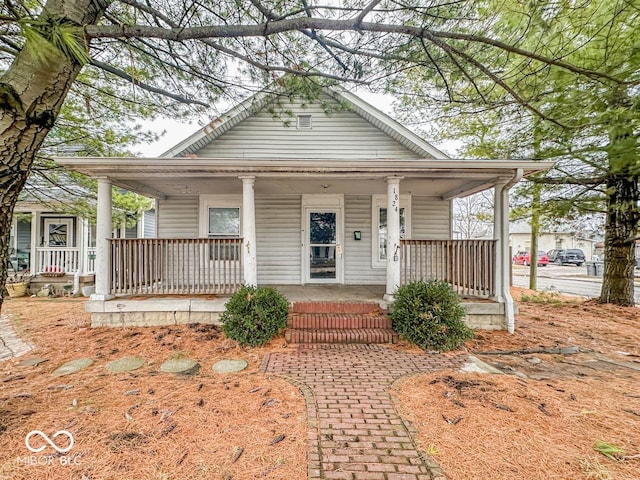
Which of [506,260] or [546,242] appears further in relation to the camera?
[546,242]

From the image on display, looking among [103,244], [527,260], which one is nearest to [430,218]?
[103,244]

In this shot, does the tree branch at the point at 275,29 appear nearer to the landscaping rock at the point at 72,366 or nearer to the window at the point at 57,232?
the landscaping rock at the point at 72,366

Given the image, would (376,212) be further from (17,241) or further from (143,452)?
(17,241)

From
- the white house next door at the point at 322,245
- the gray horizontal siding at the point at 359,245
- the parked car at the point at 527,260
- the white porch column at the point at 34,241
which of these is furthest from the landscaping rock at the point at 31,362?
the parked car at the point at 527,260

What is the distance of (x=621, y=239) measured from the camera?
7500 millimetres

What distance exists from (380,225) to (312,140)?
2.87 m

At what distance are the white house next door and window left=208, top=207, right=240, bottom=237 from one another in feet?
6.03

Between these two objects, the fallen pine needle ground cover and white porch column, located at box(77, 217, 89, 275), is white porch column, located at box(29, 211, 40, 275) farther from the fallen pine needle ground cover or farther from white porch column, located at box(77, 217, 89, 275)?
the fallen pine needle ground cover

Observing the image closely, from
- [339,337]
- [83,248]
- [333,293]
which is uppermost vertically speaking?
[83,248]

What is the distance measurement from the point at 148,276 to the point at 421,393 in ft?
17.1

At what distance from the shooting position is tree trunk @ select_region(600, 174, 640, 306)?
24.0 ft

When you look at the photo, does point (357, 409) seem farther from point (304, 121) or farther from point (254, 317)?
point (304, 121)

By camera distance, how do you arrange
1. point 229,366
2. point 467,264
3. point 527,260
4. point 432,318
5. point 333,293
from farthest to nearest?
1. point 527,260
2. point 333,293
3. point 467,264
4. point 432,318
5. point 229,366

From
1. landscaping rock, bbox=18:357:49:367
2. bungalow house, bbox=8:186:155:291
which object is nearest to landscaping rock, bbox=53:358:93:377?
landscaping rock, bbox=18:357:49:367
